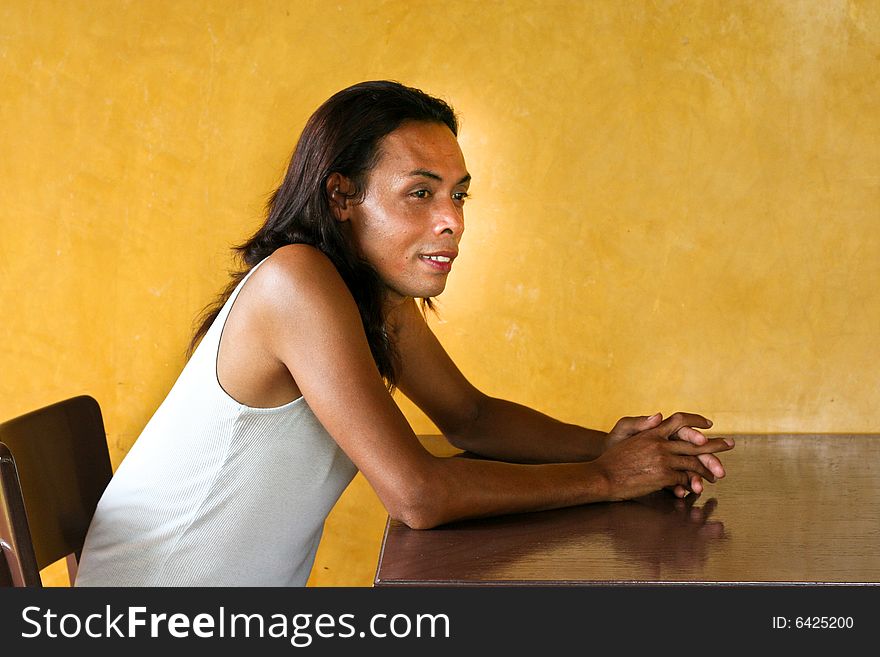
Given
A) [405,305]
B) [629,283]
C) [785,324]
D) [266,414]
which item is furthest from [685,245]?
[266,414]

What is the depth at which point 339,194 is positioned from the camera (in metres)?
1.41

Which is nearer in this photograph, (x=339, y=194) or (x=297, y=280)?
(x=297, y=280)

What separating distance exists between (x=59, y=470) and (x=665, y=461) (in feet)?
2.87

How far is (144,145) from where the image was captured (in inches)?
86.5

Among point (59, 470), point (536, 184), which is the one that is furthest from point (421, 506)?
point (536, 184)

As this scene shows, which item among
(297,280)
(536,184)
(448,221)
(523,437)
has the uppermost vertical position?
(536,184)

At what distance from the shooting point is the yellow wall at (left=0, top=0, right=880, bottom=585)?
6.83 feet

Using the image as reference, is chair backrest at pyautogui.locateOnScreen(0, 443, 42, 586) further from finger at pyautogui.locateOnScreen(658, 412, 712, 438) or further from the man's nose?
finger at pyautogui.locateOnScreen(658, 412, 712, 438)

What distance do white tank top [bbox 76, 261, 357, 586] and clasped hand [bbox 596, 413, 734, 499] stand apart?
0.40m

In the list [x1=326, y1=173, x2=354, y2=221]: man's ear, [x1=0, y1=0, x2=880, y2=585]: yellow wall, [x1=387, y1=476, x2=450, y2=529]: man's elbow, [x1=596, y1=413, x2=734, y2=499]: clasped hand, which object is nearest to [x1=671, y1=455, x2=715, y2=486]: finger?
[x1=596, y1=413, x2=734, y2=499]: clasped hand

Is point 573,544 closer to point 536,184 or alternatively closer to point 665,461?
point 665,461

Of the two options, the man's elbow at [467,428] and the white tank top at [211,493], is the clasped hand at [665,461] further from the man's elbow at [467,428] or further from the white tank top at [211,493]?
the white tank top at [211,493]

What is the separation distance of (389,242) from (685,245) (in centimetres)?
95
